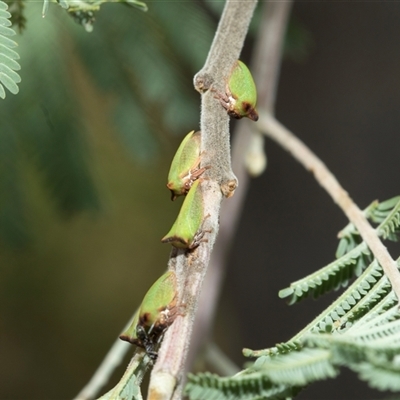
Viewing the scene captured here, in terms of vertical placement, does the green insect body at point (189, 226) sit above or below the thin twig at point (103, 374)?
above

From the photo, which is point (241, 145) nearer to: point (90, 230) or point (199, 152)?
point (199, 152)

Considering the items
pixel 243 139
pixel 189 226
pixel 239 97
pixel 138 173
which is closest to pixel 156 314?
pixel 189 226

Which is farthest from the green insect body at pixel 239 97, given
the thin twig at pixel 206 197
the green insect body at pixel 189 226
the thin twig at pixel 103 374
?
the thin twig at pixel 103 374

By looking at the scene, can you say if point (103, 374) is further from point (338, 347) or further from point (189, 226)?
point (338, 347)

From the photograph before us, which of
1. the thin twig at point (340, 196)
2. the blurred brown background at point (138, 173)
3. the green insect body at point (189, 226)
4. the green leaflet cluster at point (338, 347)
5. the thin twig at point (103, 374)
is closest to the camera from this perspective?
the green leaflet cluster at point (338, 347)

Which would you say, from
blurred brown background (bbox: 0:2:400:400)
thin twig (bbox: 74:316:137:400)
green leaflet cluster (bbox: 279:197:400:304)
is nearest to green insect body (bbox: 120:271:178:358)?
green leaflet cluster (bbox: 279:197:400:304)

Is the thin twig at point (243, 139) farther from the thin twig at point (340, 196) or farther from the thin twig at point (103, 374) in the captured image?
the thin twig at point (103, 374)
